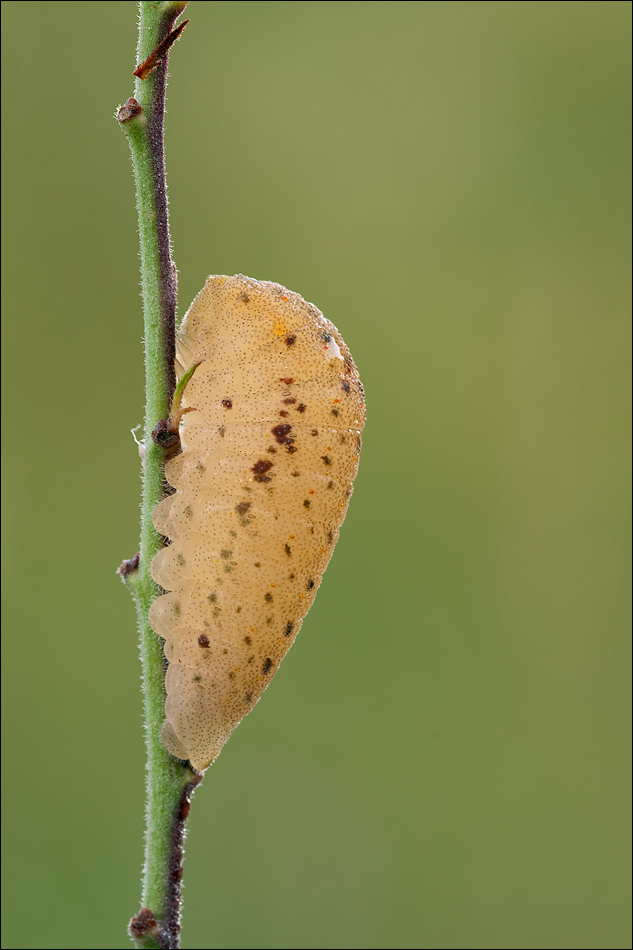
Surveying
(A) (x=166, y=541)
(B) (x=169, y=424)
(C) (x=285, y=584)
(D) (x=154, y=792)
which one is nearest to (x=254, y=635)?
(C) (x=285, y=584)

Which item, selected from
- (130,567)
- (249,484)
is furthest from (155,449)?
(249,484)

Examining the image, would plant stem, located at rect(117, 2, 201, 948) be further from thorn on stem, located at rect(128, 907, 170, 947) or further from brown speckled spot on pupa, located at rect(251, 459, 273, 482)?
brown speckled spot on pupa, located at rect(251, 459, 273, 482)

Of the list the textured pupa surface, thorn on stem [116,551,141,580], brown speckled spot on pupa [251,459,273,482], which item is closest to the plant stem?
thorn on stem [116,551,141,580]

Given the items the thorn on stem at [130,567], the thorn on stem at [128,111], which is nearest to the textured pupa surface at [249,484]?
the thorn on stem at [130,567]

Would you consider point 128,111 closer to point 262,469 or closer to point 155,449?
point 155,449

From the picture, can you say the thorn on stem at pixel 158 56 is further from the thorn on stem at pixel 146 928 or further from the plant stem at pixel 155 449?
the thorn on stem at pixel 146 928
